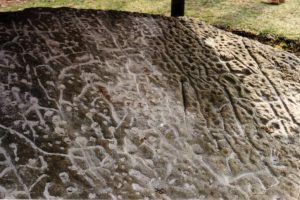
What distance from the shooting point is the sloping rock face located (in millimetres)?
2145

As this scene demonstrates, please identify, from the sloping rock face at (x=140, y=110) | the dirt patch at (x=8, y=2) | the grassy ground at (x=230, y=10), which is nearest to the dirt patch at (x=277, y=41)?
the grassy ground at (x=230, y=10)

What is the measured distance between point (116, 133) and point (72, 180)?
42cm

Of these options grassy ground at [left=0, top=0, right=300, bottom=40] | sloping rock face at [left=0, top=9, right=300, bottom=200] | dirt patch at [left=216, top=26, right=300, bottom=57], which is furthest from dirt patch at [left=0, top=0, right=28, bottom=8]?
dirt patch at [left=216, top=26, right=300, bottom=57]

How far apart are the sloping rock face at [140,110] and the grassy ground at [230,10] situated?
134cm

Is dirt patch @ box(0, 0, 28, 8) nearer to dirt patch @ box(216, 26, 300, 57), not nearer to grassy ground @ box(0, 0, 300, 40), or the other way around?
grassy ground @ box(0, 0, 300, 40)

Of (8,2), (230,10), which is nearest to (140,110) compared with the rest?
(230,10)

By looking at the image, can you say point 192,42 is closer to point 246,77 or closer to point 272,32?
point 246,77

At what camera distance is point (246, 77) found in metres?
3.00

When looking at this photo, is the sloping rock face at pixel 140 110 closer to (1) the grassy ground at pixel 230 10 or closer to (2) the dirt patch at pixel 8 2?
(1) the grassy ground at pixel 230 10

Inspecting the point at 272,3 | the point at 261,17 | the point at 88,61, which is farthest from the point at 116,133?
the point at 272,3

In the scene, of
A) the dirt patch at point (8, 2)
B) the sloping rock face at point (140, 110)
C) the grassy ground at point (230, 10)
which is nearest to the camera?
the sloping rock face at point (140, 110)

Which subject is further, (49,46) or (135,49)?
(135,49)

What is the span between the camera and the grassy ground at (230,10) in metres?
4.63

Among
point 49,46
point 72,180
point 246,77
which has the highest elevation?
point 49,46
